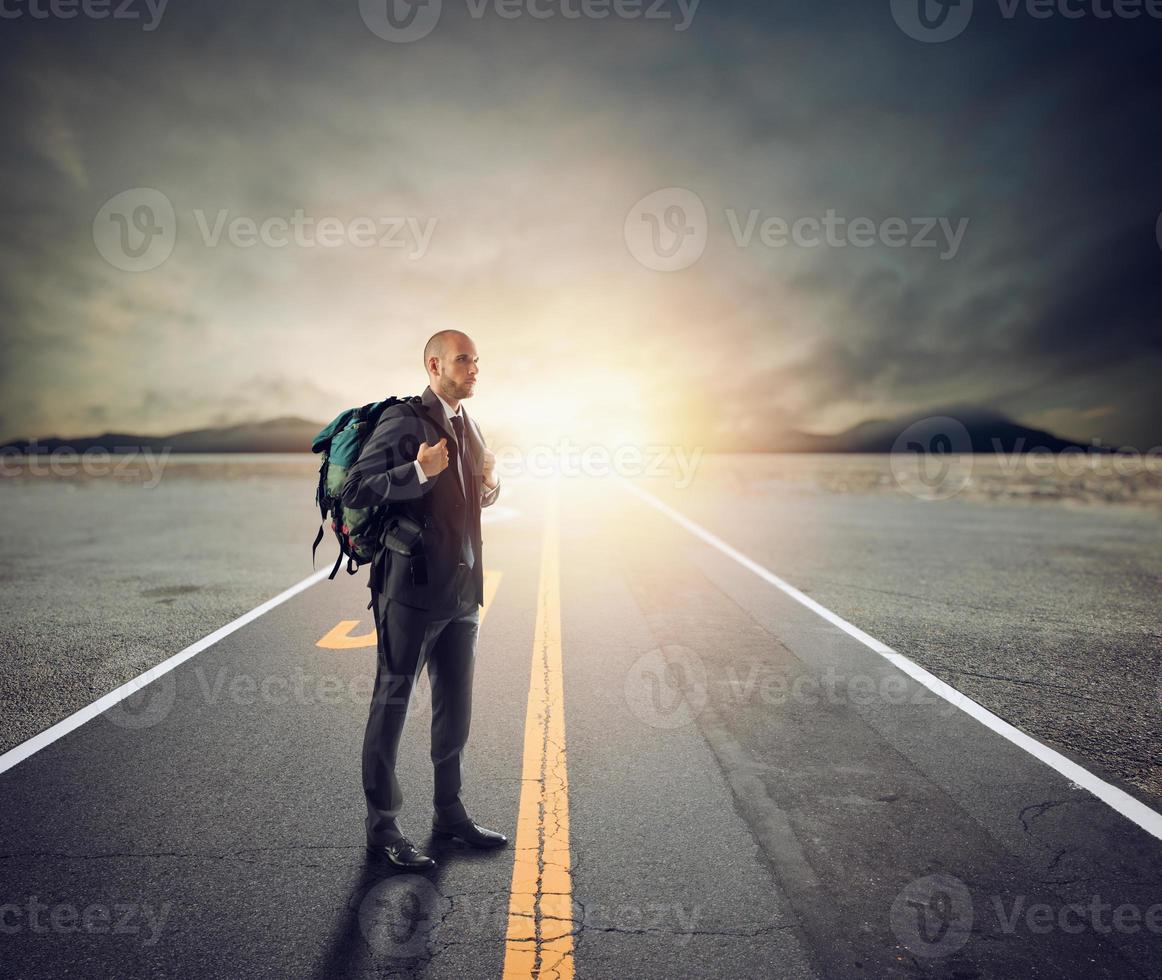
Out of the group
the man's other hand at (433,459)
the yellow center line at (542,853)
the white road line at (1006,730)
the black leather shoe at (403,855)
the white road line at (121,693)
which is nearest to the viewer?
the yellow center line at (542,853)

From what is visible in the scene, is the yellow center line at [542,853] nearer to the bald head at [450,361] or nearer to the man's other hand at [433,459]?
the man's other hand at [433,459]

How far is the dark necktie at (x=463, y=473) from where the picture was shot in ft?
11.0

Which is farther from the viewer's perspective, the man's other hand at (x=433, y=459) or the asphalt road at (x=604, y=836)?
the man's other hand at (x=433, y=459)

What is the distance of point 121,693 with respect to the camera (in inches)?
209

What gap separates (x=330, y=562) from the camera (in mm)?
10891

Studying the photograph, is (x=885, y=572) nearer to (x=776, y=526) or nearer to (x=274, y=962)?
(x=776, y=526)

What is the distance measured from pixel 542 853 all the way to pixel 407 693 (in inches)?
37.9

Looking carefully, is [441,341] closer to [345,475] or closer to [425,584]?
[345,475]

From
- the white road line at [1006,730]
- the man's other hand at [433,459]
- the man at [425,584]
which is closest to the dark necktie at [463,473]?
the man at [425,584]

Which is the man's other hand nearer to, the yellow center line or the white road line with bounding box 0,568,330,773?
the yellow center line

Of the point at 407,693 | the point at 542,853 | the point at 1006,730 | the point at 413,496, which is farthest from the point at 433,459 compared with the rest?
the point at 1006,730

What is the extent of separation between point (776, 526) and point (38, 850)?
14.1m

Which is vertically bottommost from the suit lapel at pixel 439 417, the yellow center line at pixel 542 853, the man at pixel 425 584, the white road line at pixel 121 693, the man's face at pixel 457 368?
the yellow center line at pixel 542 853

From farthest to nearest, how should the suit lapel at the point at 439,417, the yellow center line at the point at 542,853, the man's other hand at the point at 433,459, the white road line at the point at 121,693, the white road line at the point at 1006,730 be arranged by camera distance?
the white road line at the point at 121,693 → the white road line at the point at 1006,730 → the suit lapel at the point at 439,417 → the man's other hand at the point at 433,459 → the yellow center line at the point at 542,853
